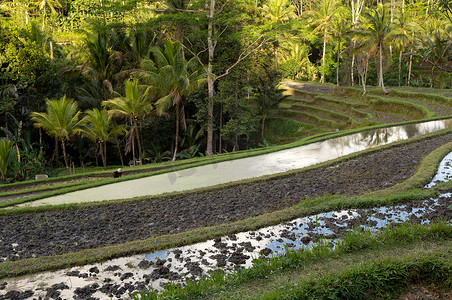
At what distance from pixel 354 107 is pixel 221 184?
16858 mm

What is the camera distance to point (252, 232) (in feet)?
20.1

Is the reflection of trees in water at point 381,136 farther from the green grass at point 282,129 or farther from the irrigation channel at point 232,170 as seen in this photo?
the green grass at point 282,129

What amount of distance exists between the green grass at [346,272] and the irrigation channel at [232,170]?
542 cm

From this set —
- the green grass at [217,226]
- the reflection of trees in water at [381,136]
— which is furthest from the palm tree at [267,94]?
the green grass at [217,226]

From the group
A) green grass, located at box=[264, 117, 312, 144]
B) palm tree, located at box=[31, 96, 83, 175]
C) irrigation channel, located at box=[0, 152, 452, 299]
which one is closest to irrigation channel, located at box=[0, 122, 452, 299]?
irrigation channel, located at box=[0, 152, 452, 299]

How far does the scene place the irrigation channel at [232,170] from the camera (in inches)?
383

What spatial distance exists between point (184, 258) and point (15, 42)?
16.9 metres

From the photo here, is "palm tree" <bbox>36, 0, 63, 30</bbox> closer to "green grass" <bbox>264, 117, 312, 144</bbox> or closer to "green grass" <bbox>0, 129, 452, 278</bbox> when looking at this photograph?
"green grass" <bbox>264, 117, 312, 144</bbox>

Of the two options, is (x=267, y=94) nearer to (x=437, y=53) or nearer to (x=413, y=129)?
(x=413, y=129)

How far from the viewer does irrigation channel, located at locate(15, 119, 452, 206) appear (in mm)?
9734

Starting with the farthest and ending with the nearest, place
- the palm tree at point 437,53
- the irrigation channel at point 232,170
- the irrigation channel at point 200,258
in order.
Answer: the irrigation channel at point 232,170 → the palm tree at point 437,53 → the irrigation channel at point 200,258

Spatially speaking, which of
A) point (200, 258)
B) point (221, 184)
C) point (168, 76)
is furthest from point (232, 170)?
point (168, 76)

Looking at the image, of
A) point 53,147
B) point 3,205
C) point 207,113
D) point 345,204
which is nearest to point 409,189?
point 345,204

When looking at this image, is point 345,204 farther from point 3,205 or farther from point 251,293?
point 3,205
